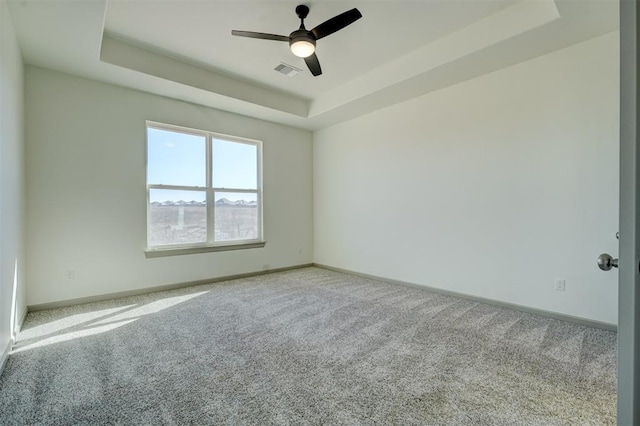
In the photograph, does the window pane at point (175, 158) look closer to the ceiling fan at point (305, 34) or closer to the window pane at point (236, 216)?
the window pane at point (236, 216)

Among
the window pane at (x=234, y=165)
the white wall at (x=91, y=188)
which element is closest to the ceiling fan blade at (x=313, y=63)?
the white wall at (x=91, y=188)

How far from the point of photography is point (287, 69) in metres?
3.85

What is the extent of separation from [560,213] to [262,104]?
158 inches

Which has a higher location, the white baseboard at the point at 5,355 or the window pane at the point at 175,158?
the window pane at the point at 175,158

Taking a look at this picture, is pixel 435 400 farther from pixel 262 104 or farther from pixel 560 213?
pixel 262 104

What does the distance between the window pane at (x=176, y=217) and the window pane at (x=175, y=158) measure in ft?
0.59

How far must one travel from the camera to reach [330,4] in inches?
107

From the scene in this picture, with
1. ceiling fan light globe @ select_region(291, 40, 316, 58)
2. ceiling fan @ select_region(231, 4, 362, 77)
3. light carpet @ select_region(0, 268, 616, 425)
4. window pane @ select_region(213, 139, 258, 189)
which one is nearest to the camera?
light carpet @ select_region(0, 268, 616, 425)

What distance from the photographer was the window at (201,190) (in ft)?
13.9

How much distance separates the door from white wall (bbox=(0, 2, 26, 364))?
10.9ft

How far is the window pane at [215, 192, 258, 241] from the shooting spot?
4.84 m

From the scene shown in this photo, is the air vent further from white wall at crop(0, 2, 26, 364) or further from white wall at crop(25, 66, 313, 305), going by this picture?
white wall at crop(0, 2, 26, 364)

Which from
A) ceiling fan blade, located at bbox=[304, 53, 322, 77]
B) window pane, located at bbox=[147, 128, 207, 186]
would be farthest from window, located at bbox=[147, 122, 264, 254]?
ceiling fan blade, located at bbox=[304, 53, 322, 77]

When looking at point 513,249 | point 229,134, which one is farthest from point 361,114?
point 513,249
